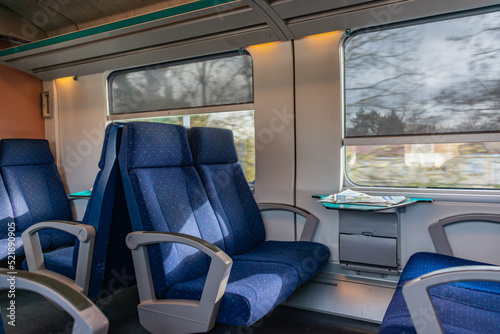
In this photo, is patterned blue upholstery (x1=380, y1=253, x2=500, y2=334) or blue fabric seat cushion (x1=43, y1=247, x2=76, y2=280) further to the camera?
blue fabric seat cushion (x1=43, y1=247, x2=76, y2=280)

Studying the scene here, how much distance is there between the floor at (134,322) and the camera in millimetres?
2475

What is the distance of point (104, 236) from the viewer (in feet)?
6.73

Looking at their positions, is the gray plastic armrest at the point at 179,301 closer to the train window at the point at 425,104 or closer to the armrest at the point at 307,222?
the armrest at the point at 307,222

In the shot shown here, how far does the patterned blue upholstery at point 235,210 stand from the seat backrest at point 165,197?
0.49 feet

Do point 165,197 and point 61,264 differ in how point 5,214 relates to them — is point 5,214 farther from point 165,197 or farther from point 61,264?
point 165,197

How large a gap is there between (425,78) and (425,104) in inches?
7.8

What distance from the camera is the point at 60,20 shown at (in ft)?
12.7

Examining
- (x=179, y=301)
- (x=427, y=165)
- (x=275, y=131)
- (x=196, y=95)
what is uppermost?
(x=196, y=95)

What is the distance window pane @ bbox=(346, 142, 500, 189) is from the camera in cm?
263

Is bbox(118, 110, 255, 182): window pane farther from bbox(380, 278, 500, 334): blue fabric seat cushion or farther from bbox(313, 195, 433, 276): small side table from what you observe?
bbox(380, 278, 500, 334): blue fabric seat cushion

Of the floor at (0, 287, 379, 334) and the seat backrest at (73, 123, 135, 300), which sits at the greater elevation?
the seat backrest at (73, 123, 135, 300)

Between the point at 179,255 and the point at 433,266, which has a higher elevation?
the point at 179,255

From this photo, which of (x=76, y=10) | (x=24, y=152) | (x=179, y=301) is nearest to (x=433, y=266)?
(x=179, y=301)

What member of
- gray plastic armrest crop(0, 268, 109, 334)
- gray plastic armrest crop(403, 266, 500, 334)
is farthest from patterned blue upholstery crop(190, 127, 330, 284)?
gray plastic armrest crop(0, 268, 109, 334)
